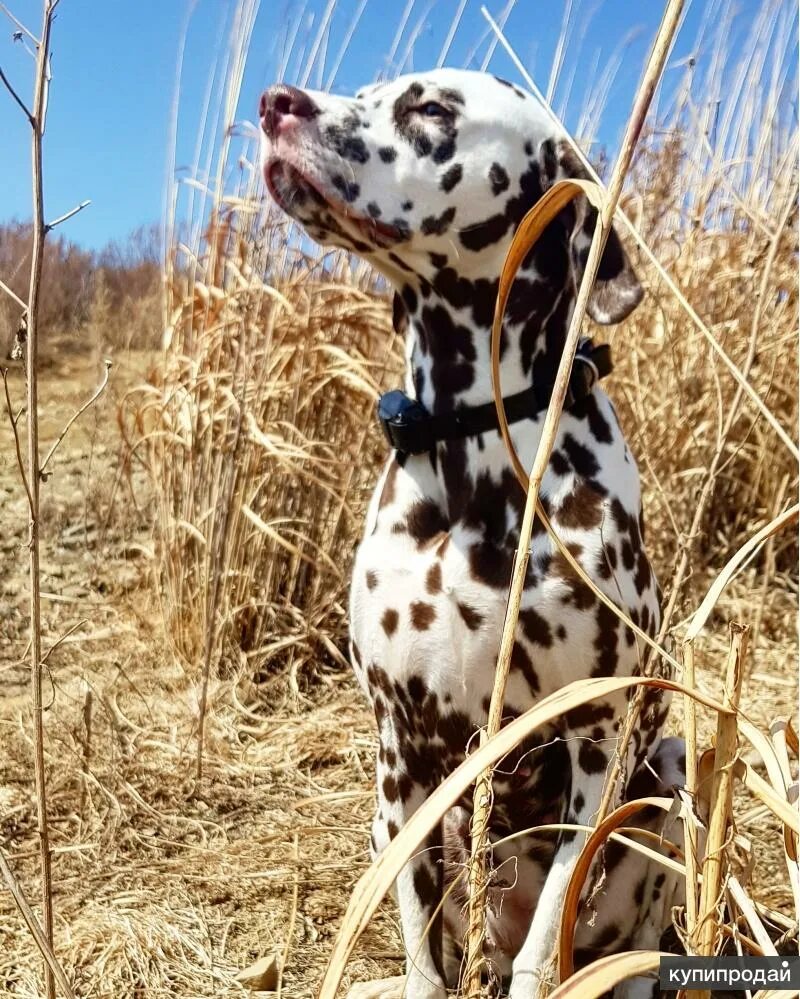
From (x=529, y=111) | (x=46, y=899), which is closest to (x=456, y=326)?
(x=529, y=111)

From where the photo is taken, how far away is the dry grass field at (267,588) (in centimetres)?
191

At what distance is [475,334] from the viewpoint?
5.30 feet

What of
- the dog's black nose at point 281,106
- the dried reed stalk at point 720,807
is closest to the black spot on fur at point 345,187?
the dog's black nose at point 281,106

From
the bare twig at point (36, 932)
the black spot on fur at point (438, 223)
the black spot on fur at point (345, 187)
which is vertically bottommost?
the bare twig at point (36, 932)

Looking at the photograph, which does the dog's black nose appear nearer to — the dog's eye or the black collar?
the dog's eye

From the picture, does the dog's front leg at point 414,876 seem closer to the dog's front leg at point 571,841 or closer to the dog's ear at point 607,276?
the dog's front leg at point 571,841

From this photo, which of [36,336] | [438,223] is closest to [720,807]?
[36,336]

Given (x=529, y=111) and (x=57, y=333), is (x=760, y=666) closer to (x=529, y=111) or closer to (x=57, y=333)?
(x=529, y=111)

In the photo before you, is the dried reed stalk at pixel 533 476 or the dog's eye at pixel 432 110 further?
the dog's eye at pixel 432 110

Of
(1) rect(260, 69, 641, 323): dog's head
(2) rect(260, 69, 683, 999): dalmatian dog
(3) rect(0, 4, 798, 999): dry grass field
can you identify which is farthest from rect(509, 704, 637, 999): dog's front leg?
(1) rect(260, 69, 641, 323): dog's head

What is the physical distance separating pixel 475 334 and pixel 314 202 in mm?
336

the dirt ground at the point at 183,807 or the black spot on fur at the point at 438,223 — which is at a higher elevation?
the black spot on fur at the point at 438,223

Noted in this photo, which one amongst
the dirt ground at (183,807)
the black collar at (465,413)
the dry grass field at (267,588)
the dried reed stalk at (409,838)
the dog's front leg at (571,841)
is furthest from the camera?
the dry grass field at (267,588)

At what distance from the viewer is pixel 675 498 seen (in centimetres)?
337
